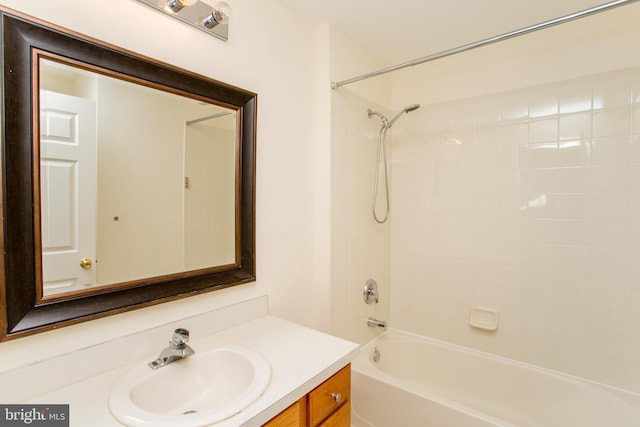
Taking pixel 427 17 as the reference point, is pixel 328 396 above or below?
below

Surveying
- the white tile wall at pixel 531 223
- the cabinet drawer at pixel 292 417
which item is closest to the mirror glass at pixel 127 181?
the cabinet drawer at pixel 292 417

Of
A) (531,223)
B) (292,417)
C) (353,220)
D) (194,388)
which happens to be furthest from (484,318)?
(194,388)

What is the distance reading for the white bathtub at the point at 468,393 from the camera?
61.7 inches

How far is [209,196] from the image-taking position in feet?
4.33

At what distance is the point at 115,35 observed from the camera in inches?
39.6

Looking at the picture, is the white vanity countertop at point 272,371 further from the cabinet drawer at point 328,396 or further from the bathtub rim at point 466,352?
the bathtub rim at point 466,352

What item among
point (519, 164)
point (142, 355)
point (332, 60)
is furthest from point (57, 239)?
point (519, 164)

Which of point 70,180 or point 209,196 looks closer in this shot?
point 70,180

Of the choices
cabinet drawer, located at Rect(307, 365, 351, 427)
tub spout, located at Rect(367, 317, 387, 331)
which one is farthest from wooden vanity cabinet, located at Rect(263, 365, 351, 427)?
tub spout, located at Rect(367, 317, 387, 331)

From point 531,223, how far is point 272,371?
176 centimetres

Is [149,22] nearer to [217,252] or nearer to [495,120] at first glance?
[217,252]

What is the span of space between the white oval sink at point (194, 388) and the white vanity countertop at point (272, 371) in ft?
0.09

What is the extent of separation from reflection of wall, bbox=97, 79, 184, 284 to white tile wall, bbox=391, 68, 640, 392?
169cm

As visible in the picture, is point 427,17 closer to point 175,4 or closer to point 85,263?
point 175,4
